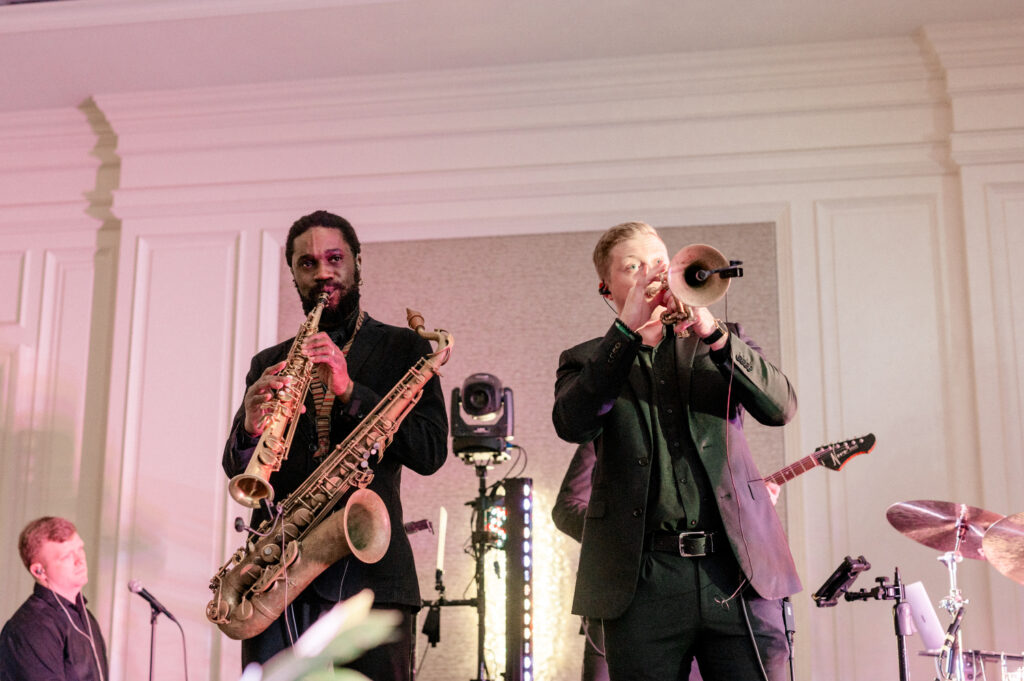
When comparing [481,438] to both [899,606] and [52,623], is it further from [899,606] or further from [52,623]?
[52,623]

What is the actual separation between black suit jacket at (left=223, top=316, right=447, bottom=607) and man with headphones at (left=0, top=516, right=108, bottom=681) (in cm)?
154

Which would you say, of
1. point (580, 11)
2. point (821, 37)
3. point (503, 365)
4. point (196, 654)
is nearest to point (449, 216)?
point (503, 365)

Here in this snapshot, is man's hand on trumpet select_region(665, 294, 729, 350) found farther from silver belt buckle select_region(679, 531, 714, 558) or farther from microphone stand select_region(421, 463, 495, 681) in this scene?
microphone stand select_region(421, 463, 495, 681)

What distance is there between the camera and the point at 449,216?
529 centimetres

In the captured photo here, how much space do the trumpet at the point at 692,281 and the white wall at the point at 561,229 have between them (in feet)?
8.87

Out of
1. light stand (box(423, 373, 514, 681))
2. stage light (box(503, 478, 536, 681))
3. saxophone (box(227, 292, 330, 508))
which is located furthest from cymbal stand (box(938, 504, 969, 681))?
saxophone (box(227, 292, 330, 508))

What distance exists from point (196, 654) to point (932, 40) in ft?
14.5

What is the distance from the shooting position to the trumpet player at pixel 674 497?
2.20m

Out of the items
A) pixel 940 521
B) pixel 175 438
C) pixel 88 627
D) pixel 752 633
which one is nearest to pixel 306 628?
pixel 752 633

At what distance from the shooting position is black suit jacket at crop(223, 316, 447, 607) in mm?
2613

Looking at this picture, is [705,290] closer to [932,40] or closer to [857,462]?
[857,462]

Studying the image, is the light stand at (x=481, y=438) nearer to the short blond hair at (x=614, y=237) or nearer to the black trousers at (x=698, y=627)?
the short blond hair at (x=614, y=237)

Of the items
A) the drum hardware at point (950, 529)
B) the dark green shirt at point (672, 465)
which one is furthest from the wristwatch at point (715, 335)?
the drum hardware at point (950, 529)

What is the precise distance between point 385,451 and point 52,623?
1.92 metres
